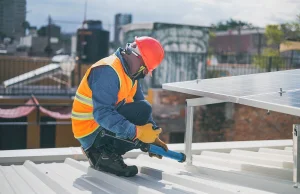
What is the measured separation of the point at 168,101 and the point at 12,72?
7995 millimetres

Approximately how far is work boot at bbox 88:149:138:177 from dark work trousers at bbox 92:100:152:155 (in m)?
0.07

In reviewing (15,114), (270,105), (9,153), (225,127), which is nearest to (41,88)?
(15,114)

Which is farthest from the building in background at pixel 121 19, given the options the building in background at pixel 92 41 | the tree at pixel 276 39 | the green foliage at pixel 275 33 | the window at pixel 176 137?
the window at pixel 176 137

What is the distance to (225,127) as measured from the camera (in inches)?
496

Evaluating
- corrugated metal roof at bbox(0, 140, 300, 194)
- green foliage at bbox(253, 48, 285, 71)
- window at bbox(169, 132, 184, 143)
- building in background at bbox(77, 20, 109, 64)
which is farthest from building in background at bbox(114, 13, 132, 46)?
corrugated metal roof at bbox(0, 140, 300, 194)

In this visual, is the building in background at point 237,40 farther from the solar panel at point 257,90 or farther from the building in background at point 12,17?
the solar panel at point 257,90

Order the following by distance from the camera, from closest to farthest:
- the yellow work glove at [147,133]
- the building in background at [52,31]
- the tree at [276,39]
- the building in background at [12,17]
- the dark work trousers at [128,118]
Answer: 1. the yellow work glove at [147,133]
2. the dark work trousers at [128,118]
3. the tree at [276,39]
4. the building in background at [12,17]
5. the building in background at [52,31]

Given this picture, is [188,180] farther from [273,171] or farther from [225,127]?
[225,127]

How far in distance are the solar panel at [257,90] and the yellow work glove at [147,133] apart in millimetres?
509

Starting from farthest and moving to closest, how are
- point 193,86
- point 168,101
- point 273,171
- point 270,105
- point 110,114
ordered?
1. point 168,101
2. point 193,86
3. point 273,171
4. point 110,114
5. point 270,105

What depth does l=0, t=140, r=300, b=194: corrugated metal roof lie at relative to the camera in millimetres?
3502

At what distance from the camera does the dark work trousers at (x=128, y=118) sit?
396 centimetres

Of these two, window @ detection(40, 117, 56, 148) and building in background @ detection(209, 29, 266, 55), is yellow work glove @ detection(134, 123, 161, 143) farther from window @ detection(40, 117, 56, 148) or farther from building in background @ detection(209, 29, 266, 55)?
building in background @ detection(209, 29, 266, 55)

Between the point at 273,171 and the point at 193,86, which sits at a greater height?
the point at 193,86
